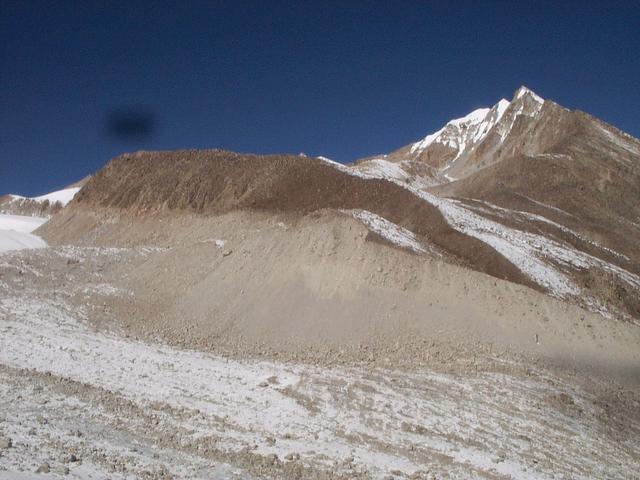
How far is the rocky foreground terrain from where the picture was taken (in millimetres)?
8656

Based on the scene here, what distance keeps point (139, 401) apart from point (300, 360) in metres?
4.89

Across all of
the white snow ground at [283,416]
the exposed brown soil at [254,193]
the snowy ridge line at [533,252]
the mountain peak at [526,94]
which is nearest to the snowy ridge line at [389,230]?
the exposed brown soil at [254,193]

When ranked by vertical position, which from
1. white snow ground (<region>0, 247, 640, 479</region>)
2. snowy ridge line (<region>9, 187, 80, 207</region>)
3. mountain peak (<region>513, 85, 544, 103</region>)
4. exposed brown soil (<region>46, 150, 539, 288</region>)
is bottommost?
white snow ground (<region>0, 247, 640, 479</region>)

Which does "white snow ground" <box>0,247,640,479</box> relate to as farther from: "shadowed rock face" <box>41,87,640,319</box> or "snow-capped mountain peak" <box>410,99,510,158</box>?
"snow-capped mountain peak" <box>410,99,510,158</box>

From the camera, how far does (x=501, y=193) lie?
43125 mm

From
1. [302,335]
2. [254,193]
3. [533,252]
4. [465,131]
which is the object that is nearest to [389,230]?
[302,335]

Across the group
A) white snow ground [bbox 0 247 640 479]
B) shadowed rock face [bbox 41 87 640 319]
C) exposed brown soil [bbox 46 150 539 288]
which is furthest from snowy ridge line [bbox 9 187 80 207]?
white snow ground [bbox 0 247 640 479]

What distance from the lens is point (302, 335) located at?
1529 cm

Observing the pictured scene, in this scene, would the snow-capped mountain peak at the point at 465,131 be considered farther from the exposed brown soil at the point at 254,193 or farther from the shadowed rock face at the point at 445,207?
the exposed brown soil at the point at 254,193

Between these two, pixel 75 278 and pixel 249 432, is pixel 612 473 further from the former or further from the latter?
pixel 75 278

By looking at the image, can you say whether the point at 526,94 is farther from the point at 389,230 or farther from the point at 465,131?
the point at 389,230

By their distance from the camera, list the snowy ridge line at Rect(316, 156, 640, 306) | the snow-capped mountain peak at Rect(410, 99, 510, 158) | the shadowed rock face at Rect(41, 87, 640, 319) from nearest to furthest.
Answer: the snowy ridge line at Rect(316, 156, 640, 306) → the shadowed rock face at Rect(41, 87, 640, 319) → the snow-capped mountain peak at Rect(410, 99, 510, 158)

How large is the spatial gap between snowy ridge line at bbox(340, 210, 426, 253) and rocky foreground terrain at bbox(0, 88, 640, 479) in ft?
0.38

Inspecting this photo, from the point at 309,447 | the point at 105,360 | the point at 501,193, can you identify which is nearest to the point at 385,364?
the point at 309,447
